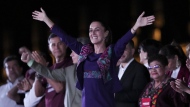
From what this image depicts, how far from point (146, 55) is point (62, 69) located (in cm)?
83

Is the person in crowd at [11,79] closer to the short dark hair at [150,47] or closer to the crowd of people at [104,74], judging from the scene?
the crowd of people at [104,74]

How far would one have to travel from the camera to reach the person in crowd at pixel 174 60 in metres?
5.72

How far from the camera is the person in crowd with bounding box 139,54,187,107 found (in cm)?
520

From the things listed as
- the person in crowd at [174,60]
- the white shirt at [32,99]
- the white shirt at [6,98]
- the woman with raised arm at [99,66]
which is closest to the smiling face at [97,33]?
the woman with raised arm at [99,66]

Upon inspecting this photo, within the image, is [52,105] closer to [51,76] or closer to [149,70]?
[51,76]

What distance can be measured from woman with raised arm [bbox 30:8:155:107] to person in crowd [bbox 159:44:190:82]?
858mm

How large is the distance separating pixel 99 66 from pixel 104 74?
0.24ft

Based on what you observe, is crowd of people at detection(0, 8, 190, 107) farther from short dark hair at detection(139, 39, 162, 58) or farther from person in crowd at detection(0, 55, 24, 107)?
person in crowd at detection(0, 55, 24, 107)

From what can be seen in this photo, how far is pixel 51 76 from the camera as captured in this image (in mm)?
5426

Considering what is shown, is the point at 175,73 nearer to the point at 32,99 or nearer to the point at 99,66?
the point at 99,66

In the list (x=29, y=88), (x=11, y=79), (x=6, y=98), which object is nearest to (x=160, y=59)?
(x=29, y=88)

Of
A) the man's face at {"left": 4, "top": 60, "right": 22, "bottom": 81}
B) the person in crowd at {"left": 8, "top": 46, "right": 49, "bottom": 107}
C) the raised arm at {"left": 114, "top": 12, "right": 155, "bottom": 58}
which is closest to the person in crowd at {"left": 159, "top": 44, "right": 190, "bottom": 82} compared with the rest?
the raised arm at {"left": 114, "top": 12, "right": 155, "bottom": 58}

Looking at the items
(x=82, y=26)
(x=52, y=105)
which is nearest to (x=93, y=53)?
(x=52, y=105)

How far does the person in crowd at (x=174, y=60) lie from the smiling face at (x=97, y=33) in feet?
2.84
